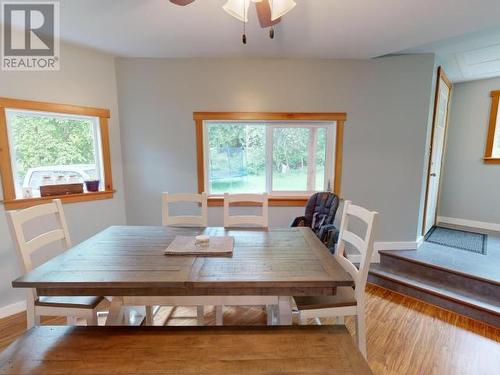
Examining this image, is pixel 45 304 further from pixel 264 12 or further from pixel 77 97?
pixel 264 12

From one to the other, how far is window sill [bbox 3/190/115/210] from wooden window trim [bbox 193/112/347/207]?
109cm

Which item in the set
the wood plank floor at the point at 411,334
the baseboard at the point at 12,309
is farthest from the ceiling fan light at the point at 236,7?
the baseboard at the point at 12,309

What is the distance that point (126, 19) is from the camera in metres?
1.98

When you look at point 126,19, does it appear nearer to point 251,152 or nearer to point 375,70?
point 251,152

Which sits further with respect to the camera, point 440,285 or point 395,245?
point 395,245

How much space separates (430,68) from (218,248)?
10.3ft

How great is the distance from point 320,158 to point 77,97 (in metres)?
2.82

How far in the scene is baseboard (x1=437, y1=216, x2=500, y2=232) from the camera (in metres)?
3.62

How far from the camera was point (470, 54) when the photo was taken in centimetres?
282

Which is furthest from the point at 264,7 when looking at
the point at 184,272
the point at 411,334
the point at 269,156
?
the point at 411,334

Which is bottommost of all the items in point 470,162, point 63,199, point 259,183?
point 63,199

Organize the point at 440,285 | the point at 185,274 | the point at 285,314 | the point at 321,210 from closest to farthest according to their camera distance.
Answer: the point at 185,274
the point at 285,314
the point at 440,285
the point at 321,210

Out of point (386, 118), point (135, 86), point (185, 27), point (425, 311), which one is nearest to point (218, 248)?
point (185, 27)

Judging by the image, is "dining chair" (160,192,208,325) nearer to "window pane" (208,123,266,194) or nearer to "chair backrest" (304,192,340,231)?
"window pane" (208,123,266,194)
